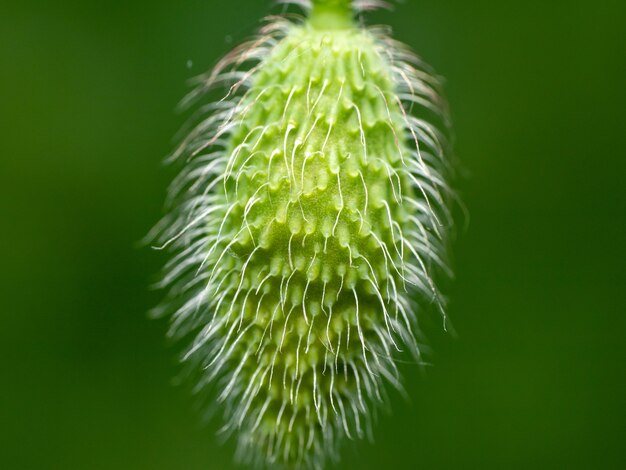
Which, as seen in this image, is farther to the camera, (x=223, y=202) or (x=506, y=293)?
(x=506, y=293)

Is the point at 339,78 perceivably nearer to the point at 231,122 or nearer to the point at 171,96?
the point at 231,122

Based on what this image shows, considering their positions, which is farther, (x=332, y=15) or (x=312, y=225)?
(x=332, y=15)

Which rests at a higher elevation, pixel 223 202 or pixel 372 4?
pixel 372 4

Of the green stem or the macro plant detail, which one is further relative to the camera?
the green stem

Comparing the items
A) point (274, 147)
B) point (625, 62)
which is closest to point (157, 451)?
point (274, 147)

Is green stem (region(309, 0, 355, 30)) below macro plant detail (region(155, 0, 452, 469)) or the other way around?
the other way around

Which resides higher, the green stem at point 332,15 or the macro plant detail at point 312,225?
the green stem at point 332,15
